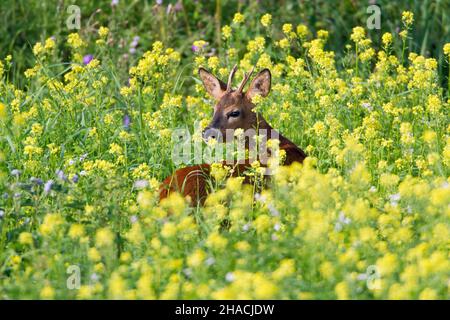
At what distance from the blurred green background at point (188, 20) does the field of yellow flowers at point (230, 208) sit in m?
2.03

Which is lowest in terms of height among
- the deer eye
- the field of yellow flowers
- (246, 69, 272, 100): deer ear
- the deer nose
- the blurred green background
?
the field of yellow flowers

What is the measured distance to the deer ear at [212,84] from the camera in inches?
282

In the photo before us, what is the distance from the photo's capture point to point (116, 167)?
6.31 m

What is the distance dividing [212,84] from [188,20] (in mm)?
3064

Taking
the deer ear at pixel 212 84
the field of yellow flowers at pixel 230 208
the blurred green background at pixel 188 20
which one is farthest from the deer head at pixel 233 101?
the blurred green background at pixel 188 20

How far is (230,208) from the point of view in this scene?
5512 millimetres

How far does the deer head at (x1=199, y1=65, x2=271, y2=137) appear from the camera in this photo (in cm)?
693

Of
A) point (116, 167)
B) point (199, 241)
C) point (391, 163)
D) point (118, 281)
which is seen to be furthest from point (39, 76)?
point (118, 281)

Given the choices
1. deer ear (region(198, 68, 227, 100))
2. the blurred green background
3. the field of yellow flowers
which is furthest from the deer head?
the blurred green background

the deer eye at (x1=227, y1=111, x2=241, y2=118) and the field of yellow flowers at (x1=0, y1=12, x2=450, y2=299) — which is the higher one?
the deer eye at (x1=227, y1=111, x2=241, y2=118)

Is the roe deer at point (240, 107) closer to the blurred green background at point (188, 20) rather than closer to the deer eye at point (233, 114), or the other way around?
the deer eye at point (233, 114)

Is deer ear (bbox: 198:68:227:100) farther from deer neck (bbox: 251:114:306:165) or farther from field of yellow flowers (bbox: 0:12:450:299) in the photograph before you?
deer neck (bbox: 251:114:306:165)

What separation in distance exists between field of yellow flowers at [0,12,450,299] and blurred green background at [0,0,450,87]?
6.67 feet

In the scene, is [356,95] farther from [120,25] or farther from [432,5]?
[120,25]
